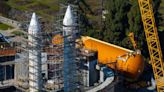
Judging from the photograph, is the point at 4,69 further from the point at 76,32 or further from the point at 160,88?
the point at 160,88

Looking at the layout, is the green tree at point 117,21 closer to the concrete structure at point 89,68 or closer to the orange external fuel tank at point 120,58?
the orange external fuel tank at point 120,58

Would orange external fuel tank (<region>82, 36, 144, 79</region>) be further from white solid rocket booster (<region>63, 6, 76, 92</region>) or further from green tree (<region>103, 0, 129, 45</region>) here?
green tree (<region>103, 0, 129, 45</region>)

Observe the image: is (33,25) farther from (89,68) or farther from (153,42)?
(153,42)

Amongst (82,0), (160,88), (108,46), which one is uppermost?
(82,0)

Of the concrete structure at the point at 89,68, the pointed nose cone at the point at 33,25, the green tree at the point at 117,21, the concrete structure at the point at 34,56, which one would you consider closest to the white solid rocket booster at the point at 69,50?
the concrete structure at the point at 34,56

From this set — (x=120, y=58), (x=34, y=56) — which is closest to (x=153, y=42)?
(x=120, y=58)

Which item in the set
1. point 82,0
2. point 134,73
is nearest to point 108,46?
point 134,73

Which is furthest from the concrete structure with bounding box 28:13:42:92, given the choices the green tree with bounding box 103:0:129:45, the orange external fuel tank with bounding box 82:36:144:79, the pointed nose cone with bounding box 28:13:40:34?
the green tree with bounding box 103:0:129:45
